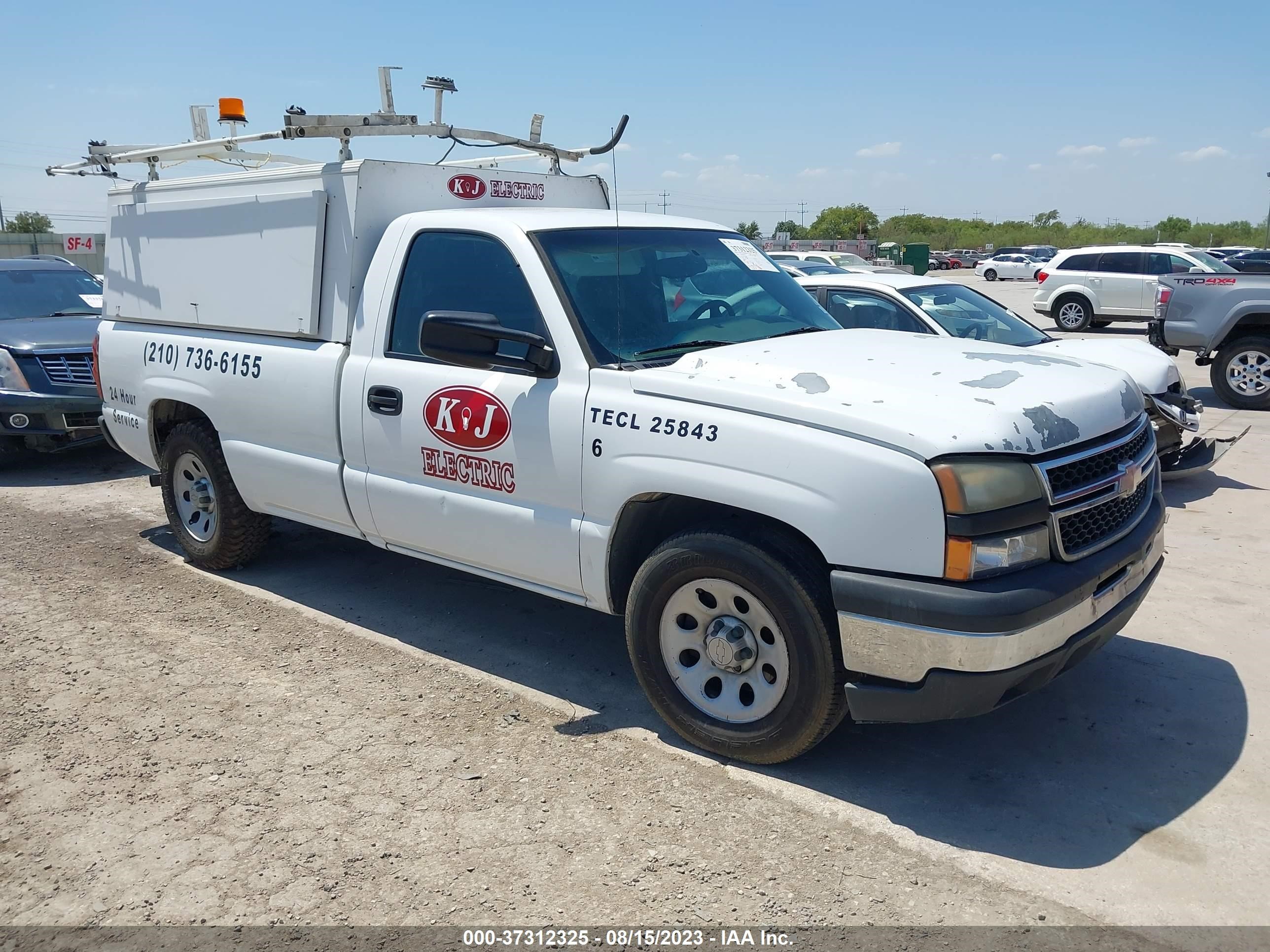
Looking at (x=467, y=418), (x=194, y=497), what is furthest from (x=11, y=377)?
(x=467, y=418)

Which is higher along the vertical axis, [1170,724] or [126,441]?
[126,441]

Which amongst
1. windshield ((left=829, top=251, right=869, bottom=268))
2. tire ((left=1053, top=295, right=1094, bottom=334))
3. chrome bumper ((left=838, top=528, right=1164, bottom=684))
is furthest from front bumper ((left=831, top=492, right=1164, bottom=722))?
windshield ((left=829, top=251, right=869, bottom=268))

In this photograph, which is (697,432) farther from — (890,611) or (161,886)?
(161,886)

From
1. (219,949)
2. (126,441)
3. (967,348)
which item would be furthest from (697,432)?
(126,441)

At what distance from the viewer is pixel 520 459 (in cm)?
409

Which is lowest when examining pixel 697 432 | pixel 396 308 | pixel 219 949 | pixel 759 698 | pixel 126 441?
pixel 219 949

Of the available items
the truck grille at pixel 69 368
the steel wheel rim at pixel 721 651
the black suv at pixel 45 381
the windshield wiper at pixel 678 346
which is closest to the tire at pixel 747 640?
the steel wheel rim at pixel 721 651

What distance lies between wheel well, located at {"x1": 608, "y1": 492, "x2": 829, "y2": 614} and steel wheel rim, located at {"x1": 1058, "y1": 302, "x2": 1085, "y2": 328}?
1947cm

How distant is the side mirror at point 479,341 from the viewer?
12.7ft

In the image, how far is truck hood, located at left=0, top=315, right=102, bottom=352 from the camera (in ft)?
28.7

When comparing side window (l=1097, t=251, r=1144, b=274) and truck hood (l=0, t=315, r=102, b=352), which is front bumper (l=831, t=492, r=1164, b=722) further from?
side window (l=1097, t=251, r=1144, b=274)

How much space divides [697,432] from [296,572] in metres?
3.48

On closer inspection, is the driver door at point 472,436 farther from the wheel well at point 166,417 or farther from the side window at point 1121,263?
the side window at point 1121,263

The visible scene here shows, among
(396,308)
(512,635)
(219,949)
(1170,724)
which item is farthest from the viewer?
(512,635)
